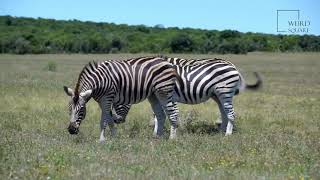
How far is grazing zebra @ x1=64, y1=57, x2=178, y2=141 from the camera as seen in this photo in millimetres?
10945

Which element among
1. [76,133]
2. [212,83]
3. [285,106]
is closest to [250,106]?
[285,106]

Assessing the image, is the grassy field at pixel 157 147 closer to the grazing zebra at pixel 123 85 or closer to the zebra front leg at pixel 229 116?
the zebra front leg at pixel 229 116

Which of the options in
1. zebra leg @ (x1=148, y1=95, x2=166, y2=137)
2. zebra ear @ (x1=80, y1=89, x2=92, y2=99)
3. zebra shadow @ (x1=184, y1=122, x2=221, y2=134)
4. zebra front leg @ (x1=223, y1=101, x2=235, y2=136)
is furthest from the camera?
zebra shadow @ (x1=184, y1=122, x2=221, y2=134)

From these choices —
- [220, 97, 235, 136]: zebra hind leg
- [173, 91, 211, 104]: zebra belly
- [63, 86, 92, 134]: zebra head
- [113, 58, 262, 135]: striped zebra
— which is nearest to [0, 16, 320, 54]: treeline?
[113, 58, 262, 135]: striped zebra

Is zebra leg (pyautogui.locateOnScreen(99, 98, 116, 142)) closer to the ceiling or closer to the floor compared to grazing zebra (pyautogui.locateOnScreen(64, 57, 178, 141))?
closer to the floor

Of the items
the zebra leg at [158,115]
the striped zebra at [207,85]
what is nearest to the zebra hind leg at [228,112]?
the striped zebra at [207,85]

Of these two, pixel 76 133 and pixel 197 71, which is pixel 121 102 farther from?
pixel 197 71

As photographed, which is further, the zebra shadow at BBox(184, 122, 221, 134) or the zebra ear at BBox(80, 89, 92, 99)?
the zebra shadow at BBox(184, 122, 221, 134)

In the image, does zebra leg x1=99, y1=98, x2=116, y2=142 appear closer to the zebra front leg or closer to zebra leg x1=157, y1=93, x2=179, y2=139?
zebra leg x1=157, y1=93, x2=179, y2=139

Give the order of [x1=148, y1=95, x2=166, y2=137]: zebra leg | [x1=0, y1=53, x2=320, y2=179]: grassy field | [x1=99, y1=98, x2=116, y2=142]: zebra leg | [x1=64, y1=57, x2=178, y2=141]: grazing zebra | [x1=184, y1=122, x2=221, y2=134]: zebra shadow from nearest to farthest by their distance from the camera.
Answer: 1. [x1=0, y1=53, x2=320, y2=179]: grassy field
2. [x1=64, y1=57, x2=178, y2=141]: grazing zebra
3. [x1=99, y1=98, x2=116, y2=142]: zebra leg
4. [x1=148, y1=95, x2=166, y2=137]: zebra leg
5. [x1=184, y1=122, x2=221, y2=134]: zebra shadow

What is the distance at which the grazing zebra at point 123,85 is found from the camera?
10.9 m

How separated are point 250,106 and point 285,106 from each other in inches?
45.4

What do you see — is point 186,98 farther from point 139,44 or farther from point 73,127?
point 139,44

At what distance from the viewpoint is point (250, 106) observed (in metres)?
18.0
